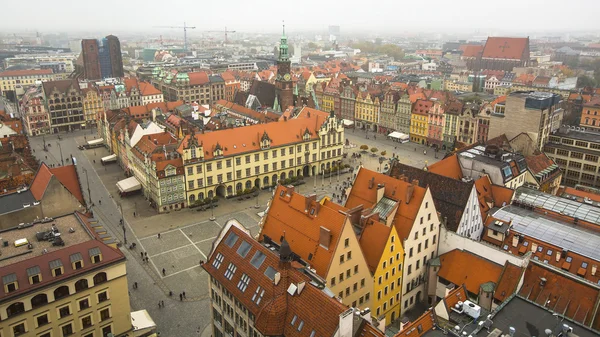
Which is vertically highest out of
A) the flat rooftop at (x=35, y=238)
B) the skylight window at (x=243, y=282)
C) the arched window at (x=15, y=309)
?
the flat rooftop at (x=35, y=238)

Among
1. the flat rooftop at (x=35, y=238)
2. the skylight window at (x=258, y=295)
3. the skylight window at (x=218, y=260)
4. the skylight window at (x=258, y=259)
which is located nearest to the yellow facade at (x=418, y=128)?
the skylight window at (x=218, y=260)

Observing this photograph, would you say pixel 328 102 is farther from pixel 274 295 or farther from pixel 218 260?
pixel 274 295

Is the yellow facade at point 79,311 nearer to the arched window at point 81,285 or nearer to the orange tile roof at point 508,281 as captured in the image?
the arched window at point 81,285

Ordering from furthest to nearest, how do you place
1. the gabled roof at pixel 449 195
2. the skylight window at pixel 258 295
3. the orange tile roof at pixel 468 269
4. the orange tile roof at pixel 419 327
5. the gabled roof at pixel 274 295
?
the gabled roof at pixel 449 195, the orange tile roof at pixel 468 269, the skylight window at pixel 258 295, the gabled roof at pixel 274 295, the orange tile roof at pixel 419 327

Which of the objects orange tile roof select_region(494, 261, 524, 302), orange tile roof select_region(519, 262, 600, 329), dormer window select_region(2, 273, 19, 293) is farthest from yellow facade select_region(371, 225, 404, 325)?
dormer window select_region(2, 273, 19, 293)

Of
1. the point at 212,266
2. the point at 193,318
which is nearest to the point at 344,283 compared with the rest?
the point at 212,266

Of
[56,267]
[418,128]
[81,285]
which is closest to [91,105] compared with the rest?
[418,128]
